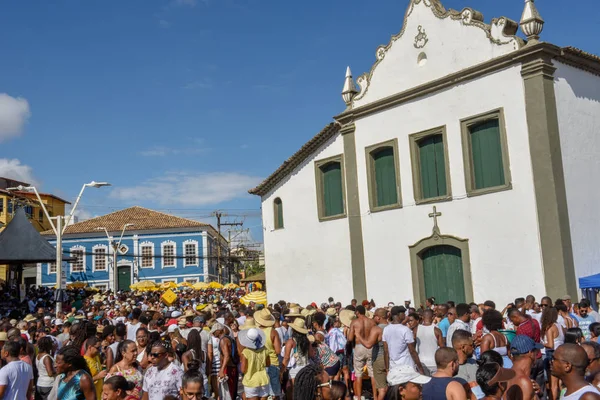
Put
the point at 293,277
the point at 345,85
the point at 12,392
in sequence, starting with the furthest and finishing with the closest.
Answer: the point at 293,277 < the point at 345,85 < the point at 12,392

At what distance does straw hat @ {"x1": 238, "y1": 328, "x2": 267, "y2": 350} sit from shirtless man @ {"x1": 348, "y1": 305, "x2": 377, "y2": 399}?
189cm

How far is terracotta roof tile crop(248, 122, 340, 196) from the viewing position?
68.6 ft

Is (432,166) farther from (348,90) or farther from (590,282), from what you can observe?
(590,282)

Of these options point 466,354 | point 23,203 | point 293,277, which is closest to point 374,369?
point 466,354

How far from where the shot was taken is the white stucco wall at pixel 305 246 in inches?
807

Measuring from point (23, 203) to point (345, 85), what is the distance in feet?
162

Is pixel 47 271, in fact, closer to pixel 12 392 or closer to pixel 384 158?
pixel 384 158

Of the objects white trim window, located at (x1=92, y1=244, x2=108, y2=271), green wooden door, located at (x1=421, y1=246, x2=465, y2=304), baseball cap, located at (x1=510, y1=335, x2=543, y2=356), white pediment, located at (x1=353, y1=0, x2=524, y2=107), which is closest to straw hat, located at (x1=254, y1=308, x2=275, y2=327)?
baseball cap, located at (x1=510, y1=335, x2=543, y2=356)

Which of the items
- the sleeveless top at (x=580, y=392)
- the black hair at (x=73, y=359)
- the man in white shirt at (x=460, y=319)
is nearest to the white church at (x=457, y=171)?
the man in white shirt at (x=460, y=319)

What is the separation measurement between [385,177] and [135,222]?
142 ft

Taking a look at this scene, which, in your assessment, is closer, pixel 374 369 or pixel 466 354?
pixel 466 354

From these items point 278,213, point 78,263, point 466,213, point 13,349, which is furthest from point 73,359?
point 78,263

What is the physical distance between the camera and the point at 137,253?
56625 millimetres

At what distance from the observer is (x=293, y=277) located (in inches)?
872
